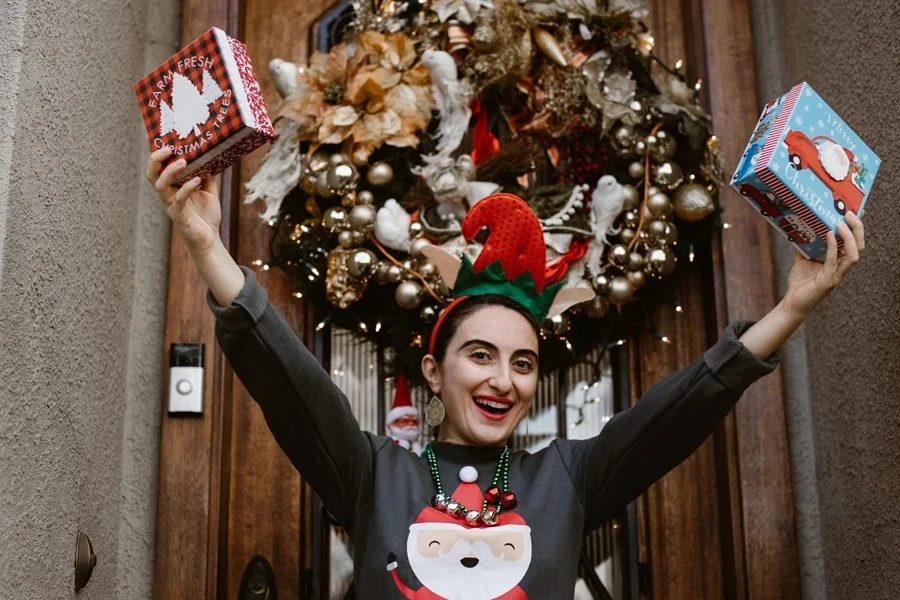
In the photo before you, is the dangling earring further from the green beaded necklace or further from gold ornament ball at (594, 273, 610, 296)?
gold ornament ball at (594, 273, 610, 296)

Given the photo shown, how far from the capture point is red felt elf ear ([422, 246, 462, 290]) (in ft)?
5.69

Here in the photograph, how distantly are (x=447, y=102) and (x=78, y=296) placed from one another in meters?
0.82

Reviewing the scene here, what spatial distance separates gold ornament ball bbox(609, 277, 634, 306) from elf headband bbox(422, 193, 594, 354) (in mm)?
285

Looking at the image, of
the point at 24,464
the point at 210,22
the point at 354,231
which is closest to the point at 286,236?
the point at 354,231

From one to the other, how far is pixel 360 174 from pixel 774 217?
886 mm

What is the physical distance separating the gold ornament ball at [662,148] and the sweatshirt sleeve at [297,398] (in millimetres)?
850

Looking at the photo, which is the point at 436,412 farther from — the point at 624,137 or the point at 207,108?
the point at 624,137

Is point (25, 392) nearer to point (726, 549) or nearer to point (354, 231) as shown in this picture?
point (354, 231)

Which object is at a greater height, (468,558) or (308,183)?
(308,183)

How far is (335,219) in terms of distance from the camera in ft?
6.42

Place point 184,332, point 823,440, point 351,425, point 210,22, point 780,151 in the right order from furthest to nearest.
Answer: point 210,22
point 184,332
point 823,440
point 351,425
point 780,151

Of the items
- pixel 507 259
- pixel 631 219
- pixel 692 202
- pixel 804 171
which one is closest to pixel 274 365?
pixel 507 259

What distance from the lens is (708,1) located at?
7.23 feet

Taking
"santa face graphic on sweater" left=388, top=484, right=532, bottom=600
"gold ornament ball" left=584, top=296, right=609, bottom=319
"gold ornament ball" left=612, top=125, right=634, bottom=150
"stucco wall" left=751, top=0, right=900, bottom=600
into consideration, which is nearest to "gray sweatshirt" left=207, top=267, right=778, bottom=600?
"santa face graphic on sweater" left=388, top=484, right=532, bottom=600
